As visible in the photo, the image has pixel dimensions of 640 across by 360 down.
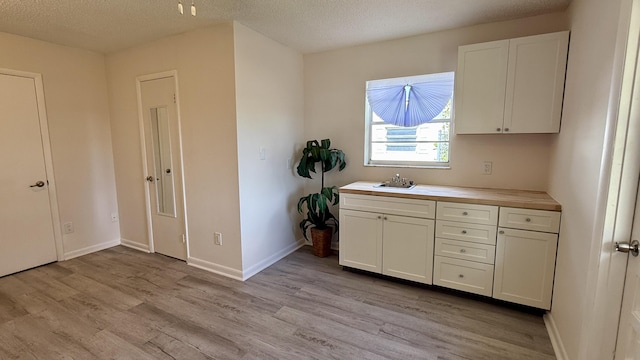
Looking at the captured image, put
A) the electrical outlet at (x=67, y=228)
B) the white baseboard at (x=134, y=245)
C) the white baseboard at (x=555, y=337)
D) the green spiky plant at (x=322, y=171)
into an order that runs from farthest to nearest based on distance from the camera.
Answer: the white baseboard at (x=134, y=245) < the electrical outlet at (x=67, y=228) < the green spiky plant at (x=322, y=171) < the white baseboard at (x=555, y=337)

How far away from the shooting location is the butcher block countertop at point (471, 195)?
2154 millimetres

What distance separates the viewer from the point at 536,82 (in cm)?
228

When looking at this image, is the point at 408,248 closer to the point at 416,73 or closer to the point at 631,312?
the point at 631,312

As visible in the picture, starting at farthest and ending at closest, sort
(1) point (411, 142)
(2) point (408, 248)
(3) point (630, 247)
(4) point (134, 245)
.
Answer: (4) point (134, 245) → (1) point (411, 142) → (2) point (408, 248) → (3) point (630, 247)

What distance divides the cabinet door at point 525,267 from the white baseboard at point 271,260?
6.99 ft

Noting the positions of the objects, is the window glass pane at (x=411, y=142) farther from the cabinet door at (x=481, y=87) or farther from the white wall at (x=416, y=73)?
the cabinet door at (x=481, y=87)

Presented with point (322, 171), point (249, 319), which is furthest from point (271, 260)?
point (322, 171)

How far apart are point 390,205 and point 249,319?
151cm

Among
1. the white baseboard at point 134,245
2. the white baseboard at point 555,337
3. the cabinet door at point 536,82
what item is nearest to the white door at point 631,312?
the white baseboard at point 555,337

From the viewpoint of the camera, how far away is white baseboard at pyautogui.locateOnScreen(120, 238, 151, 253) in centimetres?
359

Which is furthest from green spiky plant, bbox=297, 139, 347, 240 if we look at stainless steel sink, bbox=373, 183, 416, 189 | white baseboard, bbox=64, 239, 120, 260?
white baseboard, bbox=64, 239, 120, 260

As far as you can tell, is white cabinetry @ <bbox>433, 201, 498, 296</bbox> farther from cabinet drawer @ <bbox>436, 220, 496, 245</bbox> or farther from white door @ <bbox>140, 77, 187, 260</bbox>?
white door @ <bbox>140, 77, 187, 260</bbox>

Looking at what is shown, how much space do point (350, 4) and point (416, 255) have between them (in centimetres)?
215

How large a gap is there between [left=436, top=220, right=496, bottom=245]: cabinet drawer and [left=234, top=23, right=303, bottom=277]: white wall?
1726 millimetres
